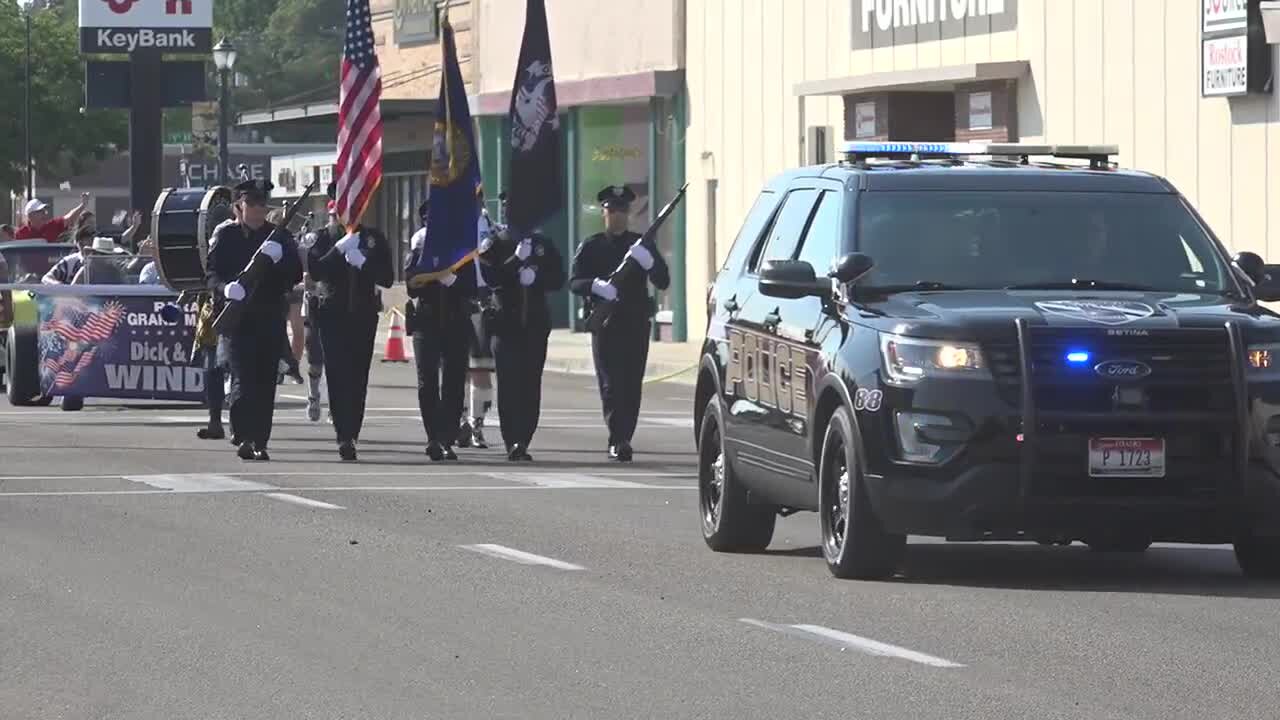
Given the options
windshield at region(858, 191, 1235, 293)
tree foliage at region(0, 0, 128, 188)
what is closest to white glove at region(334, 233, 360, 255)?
windshield at region(858, 191, 1235, 293)

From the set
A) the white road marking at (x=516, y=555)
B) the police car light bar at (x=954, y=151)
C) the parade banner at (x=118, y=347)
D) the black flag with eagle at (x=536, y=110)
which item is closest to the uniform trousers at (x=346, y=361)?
the black flag with eagle at (x=536, y=110)

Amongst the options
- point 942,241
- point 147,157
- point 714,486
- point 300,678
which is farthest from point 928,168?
point 147,157

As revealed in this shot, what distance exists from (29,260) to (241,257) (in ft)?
33.5

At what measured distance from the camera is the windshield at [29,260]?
98.5 feet

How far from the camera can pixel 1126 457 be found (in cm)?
1136

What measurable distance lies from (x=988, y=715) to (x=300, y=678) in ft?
7.59

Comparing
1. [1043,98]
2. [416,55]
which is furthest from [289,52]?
[1043,98]

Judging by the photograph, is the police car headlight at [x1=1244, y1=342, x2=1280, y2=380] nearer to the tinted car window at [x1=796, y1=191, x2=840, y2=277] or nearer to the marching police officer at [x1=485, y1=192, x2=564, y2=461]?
the tinted car window at [x1=796, y1=191, x2=840, y2=277]

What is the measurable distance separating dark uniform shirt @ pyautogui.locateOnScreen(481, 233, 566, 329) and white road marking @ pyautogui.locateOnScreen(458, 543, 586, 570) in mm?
6744

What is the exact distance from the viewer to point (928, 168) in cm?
1284

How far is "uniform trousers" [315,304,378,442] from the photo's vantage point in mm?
20094

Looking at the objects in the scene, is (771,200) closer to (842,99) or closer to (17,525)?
(17,525)

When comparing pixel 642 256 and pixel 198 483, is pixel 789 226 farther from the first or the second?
pixel 642 256

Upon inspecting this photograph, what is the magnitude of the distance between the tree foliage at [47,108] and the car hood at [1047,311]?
7634 centimetres
